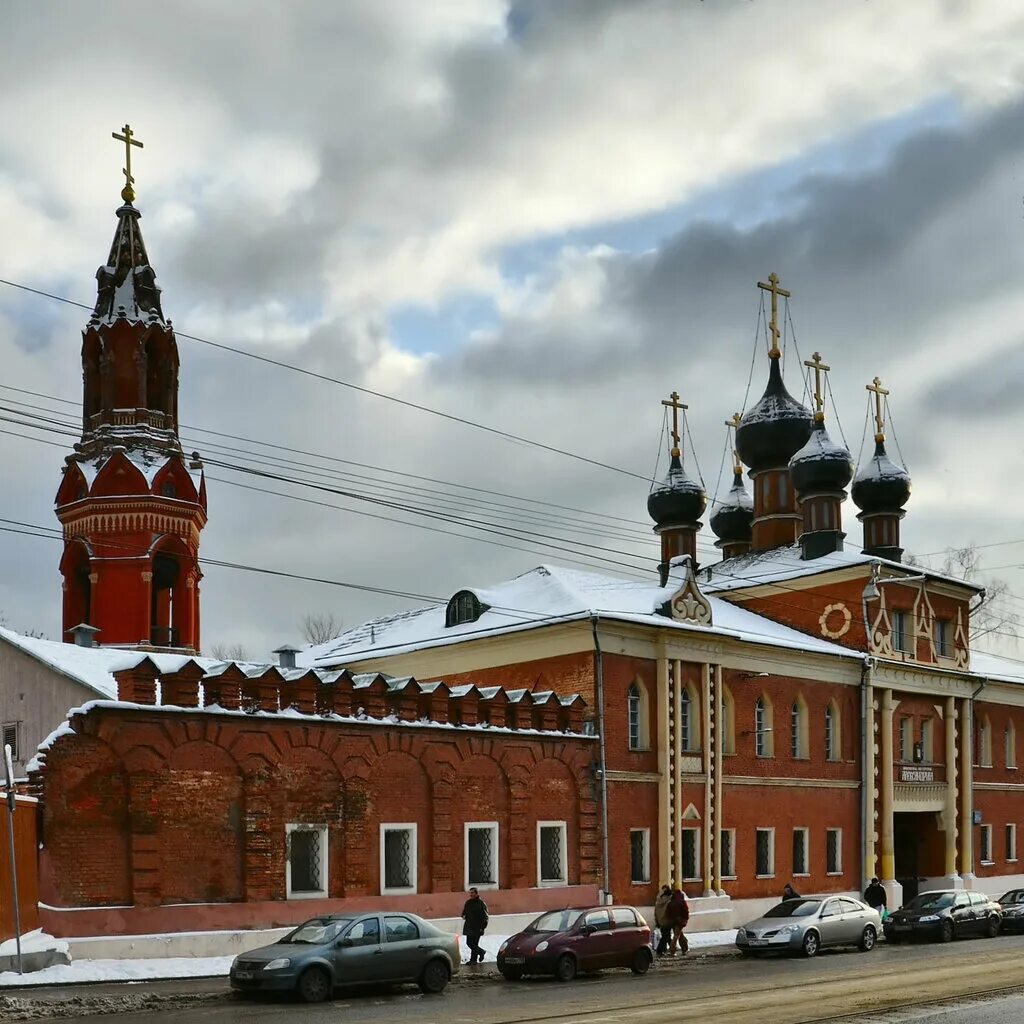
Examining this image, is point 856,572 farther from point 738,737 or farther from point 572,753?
point 572,753

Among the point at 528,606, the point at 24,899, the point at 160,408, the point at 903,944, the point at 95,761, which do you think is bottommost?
the point at 903,944

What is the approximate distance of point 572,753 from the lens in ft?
109

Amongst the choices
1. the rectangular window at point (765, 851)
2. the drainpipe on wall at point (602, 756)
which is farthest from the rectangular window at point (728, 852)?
the drainpipe on wall at point (602, 756)

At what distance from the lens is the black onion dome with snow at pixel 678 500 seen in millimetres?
48688

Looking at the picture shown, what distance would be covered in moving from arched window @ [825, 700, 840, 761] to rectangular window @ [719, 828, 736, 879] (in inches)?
206

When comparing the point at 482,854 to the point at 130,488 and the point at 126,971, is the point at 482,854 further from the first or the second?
the point at 130,488

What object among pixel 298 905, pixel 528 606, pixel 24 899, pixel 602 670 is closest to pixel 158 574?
pixel 528 606

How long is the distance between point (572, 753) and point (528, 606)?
14.2 ft

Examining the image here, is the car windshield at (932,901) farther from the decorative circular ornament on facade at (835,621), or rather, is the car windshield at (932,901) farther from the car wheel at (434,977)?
the car wheel at (434,977)

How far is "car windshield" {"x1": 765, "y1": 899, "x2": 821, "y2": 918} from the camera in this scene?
29.3 meters

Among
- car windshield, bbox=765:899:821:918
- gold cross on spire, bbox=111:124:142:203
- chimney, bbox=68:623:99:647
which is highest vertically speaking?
Answer: gold cross on spire, bbox=111:124:142:203

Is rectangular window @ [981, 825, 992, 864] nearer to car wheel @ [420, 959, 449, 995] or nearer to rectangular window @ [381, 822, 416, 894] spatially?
rectangular window @ [381, 822, 416, 894]

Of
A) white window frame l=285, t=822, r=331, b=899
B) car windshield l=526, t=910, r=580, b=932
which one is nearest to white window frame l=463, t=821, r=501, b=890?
white window frame l=285, t=822, r=331, b=899

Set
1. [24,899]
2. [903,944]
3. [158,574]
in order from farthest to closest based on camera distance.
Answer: [158,574], [903,944], [24,899]
